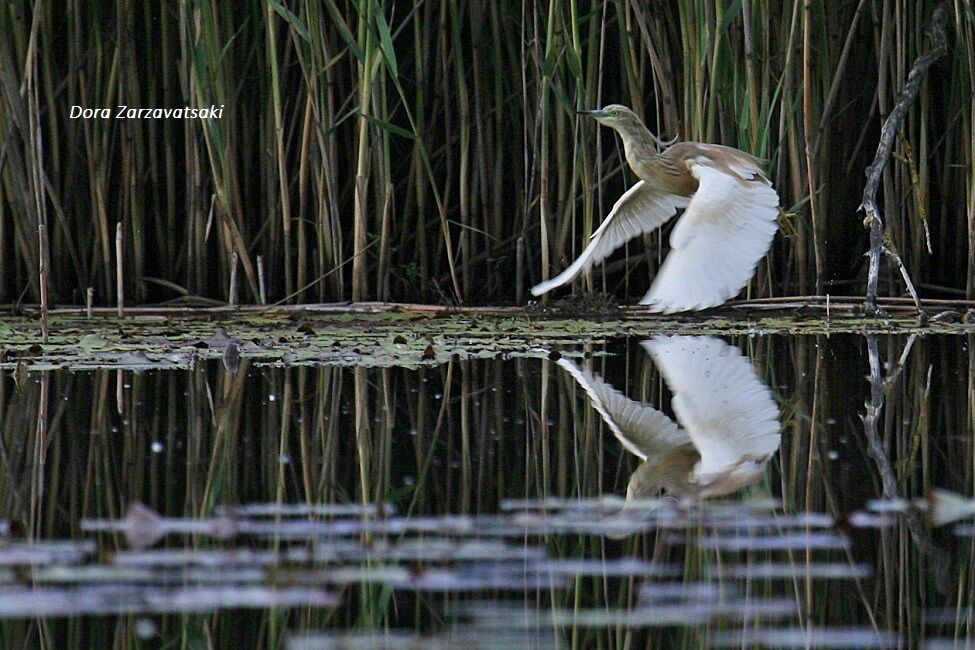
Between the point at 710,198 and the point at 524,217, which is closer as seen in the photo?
the point at 710,198

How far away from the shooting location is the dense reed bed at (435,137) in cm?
544

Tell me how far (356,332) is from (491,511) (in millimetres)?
2712

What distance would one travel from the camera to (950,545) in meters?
1.92

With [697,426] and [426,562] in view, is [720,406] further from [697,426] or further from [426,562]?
[426,562]

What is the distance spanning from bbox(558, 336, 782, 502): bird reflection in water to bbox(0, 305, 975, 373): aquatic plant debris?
1.62 ft

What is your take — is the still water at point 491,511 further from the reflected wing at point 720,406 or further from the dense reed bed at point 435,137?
the dense reed bed at point 435,137

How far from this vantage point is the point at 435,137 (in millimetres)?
6316

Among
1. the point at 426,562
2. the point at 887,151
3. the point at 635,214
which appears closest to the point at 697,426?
the point at 426,562

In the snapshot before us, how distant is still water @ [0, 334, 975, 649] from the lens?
1652 mm

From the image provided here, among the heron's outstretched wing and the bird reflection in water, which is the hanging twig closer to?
the heron's outstretched wing

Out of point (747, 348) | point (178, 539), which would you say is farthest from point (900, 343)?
point (178, 539)

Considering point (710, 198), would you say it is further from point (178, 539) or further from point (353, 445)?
point (178, 539)

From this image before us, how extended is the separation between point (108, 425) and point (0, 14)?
2922 mm

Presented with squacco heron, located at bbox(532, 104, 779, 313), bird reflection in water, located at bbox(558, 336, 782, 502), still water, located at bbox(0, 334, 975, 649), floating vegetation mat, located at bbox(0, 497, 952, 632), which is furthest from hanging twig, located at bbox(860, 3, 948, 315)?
floating vegetation mat, located at bbox(0, 497, 952, 632)
